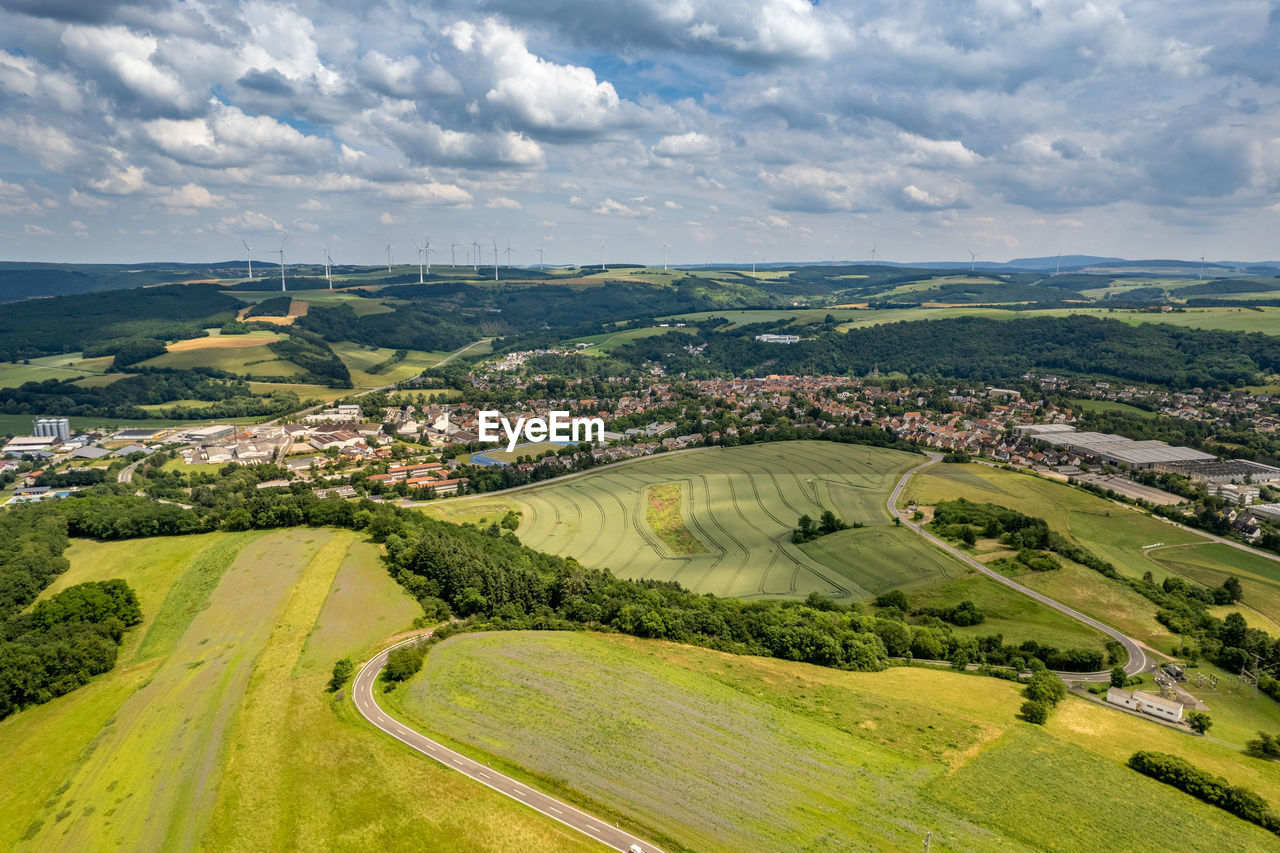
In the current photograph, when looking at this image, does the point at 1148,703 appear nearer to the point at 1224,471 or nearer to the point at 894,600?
the point at 894,600

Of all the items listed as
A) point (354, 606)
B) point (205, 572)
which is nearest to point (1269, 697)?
point (354, 606)

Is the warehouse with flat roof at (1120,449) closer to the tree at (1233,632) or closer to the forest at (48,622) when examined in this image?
the tree at (1233,632)

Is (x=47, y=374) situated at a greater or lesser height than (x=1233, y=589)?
greater

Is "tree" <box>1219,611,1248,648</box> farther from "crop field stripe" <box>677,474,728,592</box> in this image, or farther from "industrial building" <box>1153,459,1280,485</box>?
"industrial building" <box>1153,459,1280,485</box>

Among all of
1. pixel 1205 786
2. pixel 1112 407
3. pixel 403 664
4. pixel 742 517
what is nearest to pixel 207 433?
pixel 742 517

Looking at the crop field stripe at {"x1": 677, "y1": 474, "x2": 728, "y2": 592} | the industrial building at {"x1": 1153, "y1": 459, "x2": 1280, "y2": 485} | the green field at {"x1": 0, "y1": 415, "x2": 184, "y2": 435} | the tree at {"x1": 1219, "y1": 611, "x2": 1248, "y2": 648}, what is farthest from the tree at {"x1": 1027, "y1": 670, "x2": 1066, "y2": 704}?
the green field at {"x1": 0, "y1": 415, "x2": 184, "y2": 435}

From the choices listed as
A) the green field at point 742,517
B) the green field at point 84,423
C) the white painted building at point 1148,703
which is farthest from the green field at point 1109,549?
the green field at point 84,423
